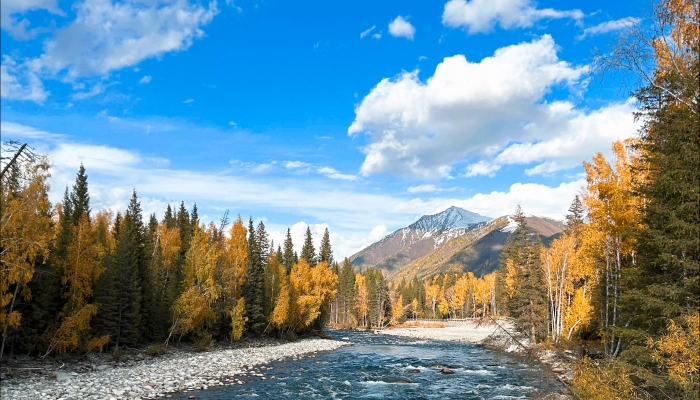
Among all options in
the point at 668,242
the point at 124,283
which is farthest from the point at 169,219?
the point at 668,242

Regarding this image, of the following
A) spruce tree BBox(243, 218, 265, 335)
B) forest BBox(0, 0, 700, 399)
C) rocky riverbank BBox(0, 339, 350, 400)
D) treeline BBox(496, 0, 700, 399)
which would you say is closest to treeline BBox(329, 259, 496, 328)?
forest BBox(0, 0, 700, 399)

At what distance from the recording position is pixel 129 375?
26250 millimetres

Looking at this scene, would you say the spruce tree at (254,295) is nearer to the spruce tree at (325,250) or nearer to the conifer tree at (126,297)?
the conifer tree at (126,297)

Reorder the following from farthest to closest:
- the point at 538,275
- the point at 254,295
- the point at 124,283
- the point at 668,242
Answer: the point at 254,295
the point at 538,275
the point at 124,283
the point at 668,242

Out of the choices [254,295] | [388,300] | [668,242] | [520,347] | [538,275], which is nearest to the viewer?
[668,242]

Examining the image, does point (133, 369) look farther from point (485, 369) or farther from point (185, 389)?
point (485, 369)

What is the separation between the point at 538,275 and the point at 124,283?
40.8 m

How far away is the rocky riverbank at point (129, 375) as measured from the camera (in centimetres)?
2095

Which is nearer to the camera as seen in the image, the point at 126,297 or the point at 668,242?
the point at 668,242

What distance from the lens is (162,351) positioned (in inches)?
1412

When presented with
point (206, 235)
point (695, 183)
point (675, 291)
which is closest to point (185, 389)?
point (206, 235)

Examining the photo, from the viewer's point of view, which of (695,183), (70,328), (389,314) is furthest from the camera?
(389,314)

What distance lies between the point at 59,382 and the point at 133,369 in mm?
5895

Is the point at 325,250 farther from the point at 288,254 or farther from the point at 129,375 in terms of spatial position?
the point at 129,375
